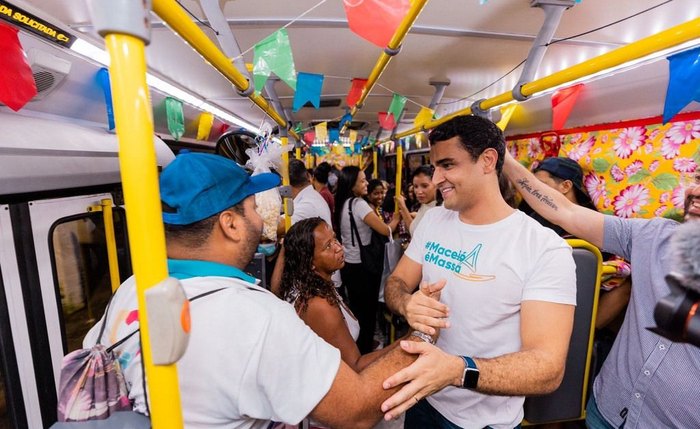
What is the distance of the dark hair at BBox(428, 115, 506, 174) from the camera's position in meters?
1.74

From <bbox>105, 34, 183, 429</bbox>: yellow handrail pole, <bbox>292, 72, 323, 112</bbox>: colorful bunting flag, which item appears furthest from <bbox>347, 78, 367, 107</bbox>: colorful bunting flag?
<bbox>105, 34, 183, 429</bbox>: yellow handrail pole

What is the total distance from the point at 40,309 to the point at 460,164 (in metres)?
2.77

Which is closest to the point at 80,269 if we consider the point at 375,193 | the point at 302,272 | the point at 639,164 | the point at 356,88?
the point at 302,272

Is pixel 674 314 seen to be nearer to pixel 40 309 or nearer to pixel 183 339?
pixel 183 339

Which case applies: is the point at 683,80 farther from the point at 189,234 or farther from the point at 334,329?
the point at 189,234

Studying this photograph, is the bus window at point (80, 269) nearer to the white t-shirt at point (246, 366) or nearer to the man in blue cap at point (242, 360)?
the man in blue cap at point (242, 360)

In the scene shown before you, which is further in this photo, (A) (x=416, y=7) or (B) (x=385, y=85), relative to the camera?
(B) (x=385, y=85)

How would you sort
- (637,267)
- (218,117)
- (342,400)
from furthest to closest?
(218,117) → (637,267) → (342,400)

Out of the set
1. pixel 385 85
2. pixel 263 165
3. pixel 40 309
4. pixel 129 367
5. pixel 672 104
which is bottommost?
pixel 40 309

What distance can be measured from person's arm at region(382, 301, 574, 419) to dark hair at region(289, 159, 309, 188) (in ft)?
10.7

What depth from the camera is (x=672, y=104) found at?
186cm

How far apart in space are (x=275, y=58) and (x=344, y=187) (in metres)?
2.56

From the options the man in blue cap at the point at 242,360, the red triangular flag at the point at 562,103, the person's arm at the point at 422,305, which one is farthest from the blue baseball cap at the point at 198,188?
the red triangular flag at the point at 562,103

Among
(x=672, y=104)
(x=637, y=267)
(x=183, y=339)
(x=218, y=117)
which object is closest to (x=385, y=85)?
(x=218, y=117)
